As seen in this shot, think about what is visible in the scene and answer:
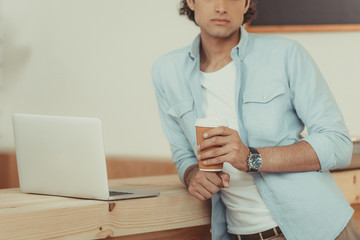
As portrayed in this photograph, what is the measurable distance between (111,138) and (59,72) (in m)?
0.45

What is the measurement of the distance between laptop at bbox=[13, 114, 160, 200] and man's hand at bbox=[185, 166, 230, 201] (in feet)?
0.37

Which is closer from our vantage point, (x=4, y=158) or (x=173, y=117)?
(x=173, y=117)

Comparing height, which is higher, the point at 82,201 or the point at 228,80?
the point at 228,80

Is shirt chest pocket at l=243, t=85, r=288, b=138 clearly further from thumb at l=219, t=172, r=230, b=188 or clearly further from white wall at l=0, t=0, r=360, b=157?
white wall at l=0, t=0, r=360, b=157

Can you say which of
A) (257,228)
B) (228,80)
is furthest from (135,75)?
(257,228)

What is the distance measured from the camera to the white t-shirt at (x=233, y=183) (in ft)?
4.71

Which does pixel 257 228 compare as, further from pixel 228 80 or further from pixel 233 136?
pixel 228 80

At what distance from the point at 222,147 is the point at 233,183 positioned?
0.22 m

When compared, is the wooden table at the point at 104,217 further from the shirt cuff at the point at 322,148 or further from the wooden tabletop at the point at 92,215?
the shirt cuff at the point at 322,148

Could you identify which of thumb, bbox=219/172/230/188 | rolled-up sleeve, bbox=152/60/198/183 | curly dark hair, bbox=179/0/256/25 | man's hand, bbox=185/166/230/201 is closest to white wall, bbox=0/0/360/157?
curly dark hair, bbox=179/0/256/25

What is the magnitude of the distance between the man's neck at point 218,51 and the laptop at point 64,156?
0.41 m

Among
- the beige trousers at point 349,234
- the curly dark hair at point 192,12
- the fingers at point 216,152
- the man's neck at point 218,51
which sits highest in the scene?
the curly dark hair at point 192,12

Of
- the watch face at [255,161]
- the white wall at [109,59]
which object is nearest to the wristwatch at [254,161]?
the watch face at [255,161]

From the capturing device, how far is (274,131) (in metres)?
1.42
